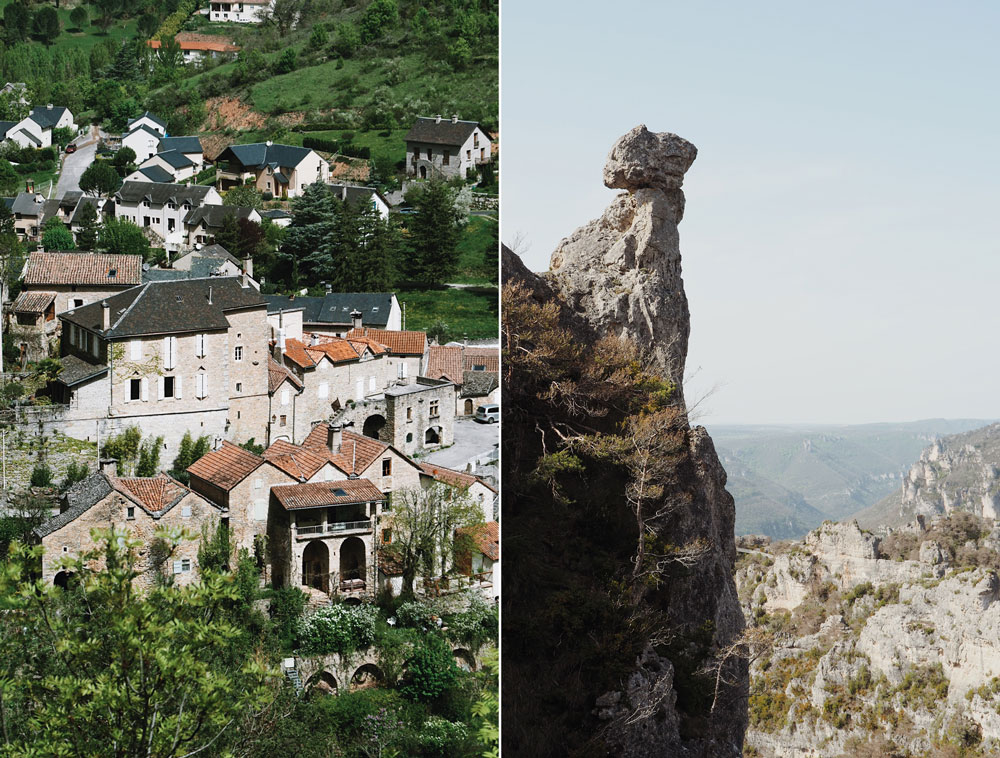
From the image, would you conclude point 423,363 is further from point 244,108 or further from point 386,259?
point 244,108

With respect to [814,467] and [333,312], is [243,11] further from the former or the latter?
[814,467]

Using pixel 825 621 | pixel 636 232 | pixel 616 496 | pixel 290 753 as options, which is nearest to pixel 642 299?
pixel 636 232

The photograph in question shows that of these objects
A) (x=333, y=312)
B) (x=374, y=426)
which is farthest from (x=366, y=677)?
(x=333, y=312)

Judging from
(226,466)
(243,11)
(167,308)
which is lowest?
(226,466)

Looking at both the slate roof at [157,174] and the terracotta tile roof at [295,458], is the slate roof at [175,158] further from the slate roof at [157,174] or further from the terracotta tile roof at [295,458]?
the terracotta tile roof at [295,458]

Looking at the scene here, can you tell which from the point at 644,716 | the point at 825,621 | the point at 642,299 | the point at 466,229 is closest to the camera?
the point at 466,229

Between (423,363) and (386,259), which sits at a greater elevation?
(386,259)

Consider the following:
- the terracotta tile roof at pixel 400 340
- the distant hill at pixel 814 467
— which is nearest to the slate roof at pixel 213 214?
the terracotta tile roof at pixel 400 340

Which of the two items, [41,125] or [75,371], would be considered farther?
[41,125]
